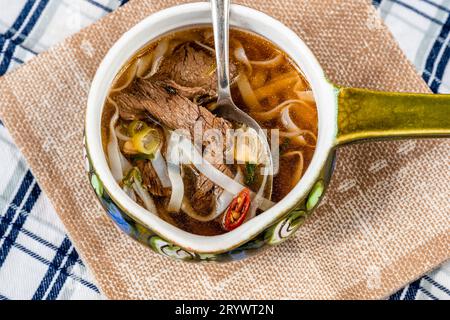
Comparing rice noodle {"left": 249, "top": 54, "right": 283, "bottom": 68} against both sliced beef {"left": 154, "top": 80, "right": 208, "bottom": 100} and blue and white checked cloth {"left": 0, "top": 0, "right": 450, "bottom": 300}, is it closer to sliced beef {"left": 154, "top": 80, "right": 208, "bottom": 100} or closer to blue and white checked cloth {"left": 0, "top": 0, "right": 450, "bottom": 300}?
sliced beef {"left": 154, "top": 80, "right": 208, "bottom": 100}

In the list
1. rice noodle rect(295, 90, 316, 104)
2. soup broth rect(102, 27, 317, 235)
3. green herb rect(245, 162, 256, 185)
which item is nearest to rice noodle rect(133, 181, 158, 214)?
soup broth rect(102, 27, 317, 235)

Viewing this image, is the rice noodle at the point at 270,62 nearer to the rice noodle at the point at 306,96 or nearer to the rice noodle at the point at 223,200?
the rice noodle at the point at 306,96

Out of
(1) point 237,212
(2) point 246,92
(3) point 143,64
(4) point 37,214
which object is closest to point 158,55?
(3) point 143,64

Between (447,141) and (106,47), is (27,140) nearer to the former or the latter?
(106,47)

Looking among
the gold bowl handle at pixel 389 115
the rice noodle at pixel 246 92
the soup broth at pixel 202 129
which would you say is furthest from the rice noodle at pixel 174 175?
the gold bowl handle at pixel 389 115
